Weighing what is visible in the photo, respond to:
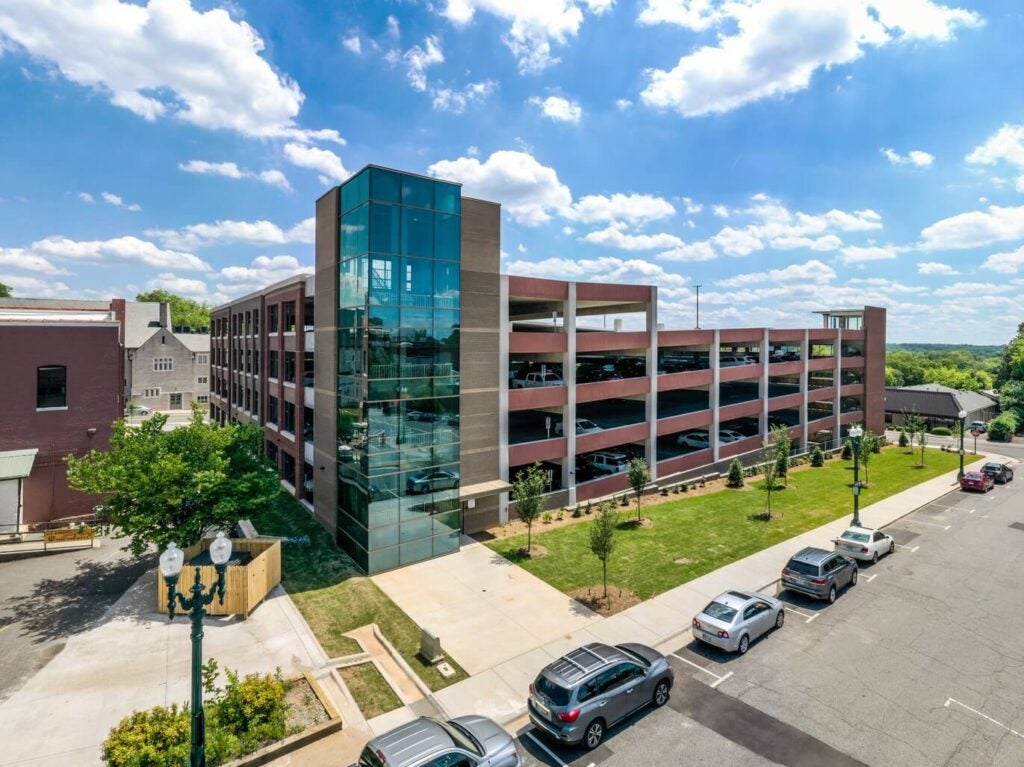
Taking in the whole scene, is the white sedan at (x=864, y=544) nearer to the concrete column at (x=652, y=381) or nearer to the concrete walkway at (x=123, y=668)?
the concrete column at (x=652, y=381)

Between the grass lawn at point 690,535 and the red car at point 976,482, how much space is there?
9.89 feet

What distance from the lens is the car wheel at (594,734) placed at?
12203 millimetres

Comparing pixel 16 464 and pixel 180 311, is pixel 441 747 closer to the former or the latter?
pixel 16 464

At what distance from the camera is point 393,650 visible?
16.2 metres

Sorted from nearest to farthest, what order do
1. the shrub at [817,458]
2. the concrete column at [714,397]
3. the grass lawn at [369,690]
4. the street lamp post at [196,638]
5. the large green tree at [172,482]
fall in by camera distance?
the street lamp post at [196,638], the grass lawn at [369,690], the large green tree at [172,482], the concrete column at [714,397], the shrub at [817,458]

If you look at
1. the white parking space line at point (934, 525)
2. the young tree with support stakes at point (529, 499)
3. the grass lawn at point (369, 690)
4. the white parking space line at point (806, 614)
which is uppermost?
the young tree with support stakes at point (529, 499)

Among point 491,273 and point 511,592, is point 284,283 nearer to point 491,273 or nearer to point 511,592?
point 491,273

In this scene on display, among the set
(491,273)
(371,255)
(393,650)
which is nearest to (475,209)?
(491,273)

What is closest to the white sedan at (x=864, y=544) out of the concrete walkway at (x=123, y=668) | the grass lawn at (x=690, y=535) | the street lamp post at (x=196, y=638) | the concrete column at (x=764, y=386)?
the grass lawn at (x=690, y=535)

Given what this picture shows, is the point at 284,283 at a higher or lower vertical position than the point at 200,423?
higher

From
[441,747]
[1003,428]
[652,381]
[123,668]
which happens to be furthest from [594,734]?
[1003,428]

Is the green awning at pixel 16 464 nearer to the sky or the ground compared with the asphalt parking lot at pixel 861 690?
nearer to the sky

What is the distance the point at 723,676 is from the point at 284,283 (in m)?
31.8

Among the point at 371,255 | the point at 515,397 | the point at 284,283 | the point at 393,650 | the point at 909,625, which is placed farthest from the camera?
the point at 284,283
